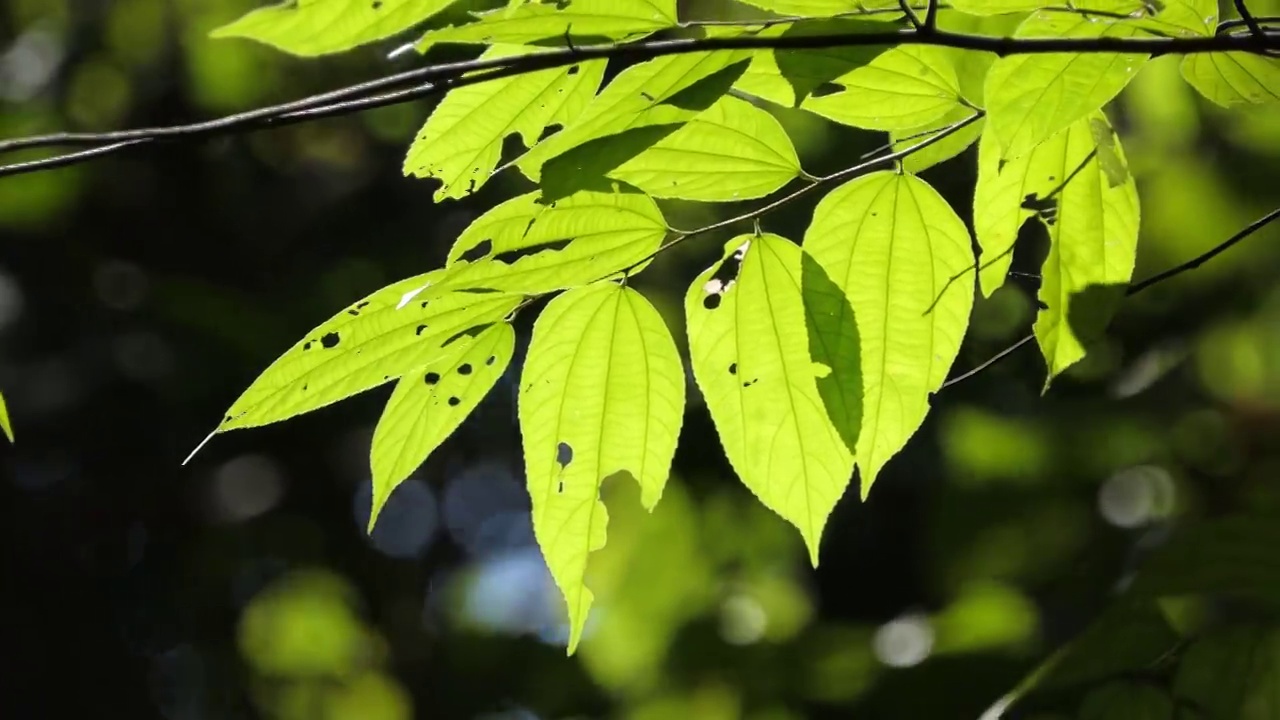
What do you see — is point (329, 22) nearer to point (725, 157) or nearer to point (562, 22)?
point (562, 22)

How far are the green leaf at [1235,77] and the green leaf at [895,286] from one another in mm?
192

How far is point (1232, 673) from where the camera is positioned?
96 centimetres

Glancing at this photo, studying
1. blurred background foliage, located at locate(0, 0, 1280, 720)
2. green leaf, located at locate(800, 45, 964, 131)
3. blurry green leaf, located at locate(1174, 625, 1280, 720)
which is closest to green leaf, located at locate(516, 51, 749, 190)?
green leaf, located at locate(800, 45, 964, 131)

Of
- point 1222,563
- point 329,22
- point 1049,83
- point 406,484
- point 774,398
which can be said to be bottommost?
point 406,484

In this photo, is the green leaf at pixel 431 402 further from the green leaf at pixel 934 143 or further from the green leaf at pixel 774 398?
the green leaf at pixel 934 143

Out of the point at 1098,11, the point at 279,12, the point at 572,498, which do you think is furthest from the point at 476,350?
the point at 1098,11

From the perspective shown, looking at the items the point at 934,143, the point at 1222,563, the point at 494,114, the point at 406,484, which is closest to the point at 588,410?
the point at 494,114

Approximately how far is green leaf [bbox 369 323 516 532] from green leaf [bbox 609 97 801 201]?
0.19 meters

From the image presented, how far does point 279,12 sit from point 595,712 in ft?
7.32

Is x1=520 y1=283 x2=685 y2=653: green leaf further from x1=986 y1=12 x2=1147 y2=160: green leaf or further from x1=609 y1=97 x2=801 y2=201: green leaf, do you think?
x1=986 y1=12 x2=1147 y2=160: green leaf

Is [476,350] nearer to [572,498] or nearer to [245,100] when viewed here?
[572,498]

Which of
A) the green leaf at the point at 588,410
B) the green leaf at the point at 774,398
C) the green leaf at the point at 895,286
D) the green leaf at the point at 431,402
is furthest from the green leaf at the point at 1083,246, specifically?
the green leaf at the point at 431,402

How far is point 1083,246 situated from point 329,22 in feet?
1.78

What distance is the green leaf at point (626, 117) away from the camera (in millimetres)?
728
